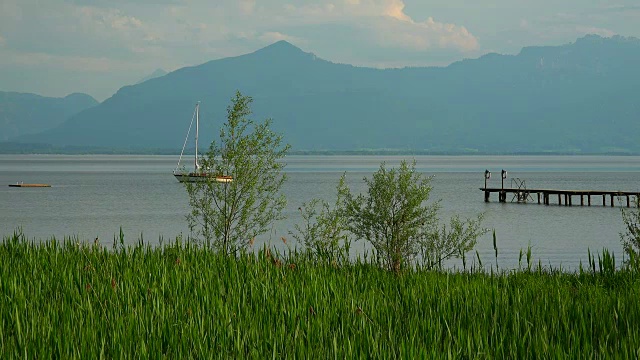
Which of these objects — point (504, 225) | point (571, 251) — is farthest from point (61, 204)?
point (571, 251)

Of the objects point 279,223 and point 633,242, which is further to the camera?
point 279,223

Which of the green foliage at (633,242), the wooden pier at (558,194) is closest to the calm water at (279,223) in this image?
the wooden pier at (558,194)

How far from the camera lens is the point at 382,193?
29969 mm

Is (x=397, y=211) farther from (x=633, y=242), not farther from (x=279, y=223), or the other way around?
(x=279, y=223)

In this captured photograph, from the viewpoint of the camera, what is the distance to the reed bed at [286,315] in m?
7.39

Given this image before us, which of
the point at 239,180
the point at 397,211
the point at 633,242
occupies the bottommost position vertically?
the point at 633,242

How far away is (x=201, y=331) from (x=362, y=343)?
142cm

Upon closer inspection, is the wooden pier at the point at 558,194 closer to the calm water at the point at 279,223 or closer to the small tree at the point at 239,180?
the calm water at the point at 279,223

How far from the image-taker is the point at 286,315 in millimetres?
9031

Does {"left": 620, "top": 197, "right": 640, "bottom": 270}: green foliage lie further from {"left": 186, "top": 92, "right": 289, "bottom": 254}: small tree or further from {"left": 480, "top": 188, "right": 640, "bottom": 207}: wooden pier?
{"left": 480, "top": 188, "right": 640, "bottom": 207}: wooden pier

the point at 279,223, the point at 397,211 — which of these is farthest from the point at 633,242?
the point at 279,223

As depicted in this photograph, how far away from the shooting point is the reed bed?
739 cm

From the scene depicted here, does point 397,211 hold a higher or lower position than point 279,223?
higher

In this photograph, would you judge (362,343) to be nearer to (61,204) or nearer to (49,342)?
(49,342)
